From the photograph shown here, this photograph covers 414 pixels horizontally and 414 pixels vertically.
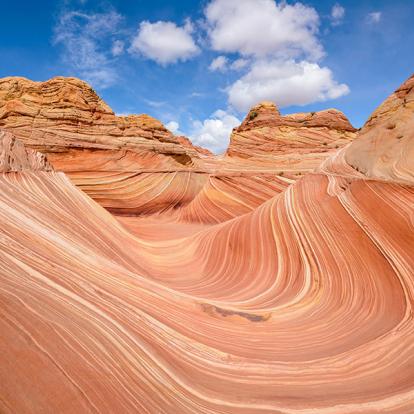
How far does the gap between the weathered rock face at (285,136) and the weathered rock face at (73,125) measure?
16.5ft

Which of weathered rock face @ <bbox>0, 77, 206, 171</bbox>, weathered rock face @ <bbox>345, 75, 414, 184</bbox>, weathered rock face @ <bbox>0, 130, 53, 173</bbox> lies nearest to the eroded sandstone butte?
weathered rock face @ <bbox>0, 77, 206, 171</bbox>

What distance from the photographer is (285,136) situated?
1709 cm

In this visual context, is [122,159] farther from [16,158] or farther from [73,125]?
[16,158]

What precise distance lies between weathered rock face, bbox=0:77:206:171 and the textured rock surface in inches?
262

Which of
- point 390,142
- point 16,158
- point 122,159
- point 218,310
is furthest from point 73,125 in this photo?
point 218,310

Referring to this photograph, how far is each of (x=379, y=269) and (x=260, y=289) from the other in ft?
4.42

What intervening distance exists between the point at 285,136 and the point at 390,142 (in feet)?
41.4

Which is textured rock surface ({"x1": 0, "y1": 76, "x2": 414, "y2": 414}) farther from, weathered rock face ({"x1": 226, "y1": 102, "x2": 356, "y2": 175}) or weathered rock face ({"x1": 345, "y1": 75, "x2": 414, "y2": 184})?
weathered rock face ({"x1": 226, "y1": 102, "x2": 356, "y2": 175})

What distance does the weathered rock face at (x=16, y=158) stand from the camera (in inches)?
146

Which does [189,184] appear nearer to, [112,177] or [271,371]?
[112,177]

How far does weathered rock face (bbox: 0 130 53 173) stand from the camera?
3.70 meters

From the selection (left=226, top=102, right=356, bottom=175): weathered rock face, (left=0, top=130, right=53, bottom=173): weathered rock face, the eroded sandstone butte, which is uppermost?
(left=226, top=102, right=356, bottom=175): weathered rock face

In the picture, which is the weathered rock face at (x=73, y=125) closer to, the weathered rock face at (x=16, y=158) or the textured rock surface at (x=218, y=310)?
the weathered rock face at (x=16, y=158)

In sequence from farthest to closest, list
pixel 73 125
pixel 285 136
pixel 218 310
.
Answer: pixel 285 136
pixel 73 125
pixel 218 310
